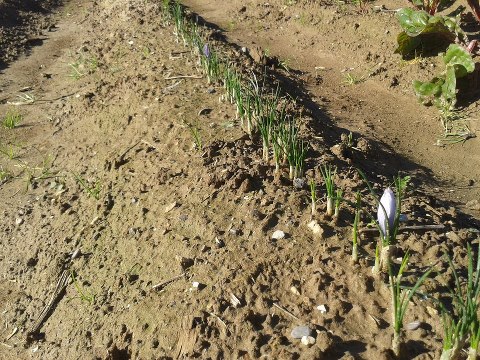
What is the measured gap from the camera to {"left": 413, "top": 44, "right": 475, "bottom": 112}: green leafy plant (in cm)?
445

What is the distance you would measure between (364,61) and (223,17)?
7.58 feet


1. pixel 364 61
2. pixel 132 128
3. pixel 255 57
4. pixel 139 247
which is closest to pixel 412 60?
pixel 364 61

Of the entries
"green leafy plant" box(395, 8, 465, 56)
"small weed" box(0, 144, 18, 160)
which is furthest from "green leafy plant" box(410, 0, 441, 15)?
"small weed" box(0, 144, 18, 160)

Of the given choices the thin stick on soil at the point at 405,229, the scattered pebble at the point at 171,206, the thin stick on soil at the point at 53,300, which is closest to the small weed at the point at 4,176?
the thin stick on soil at the point at 53,300

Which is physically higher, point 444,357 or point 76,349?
point 444,357

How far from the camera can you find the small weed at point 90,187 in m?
3.54

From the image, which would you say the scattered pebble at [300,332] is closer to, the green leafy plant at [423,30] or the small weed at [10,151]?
the small weed at [10,151]

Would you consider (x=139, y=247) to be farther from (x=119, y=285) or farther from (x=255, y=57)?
(x=255, y=57)

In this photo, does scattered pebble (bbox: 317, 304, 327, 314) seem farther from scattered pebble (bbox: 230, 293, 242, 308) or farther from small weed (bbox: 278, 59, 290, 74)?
small weed (bbox: 278, 59, 290, 74)

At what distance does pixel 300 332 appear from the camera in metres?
2.18

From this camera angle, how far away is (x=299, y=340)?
2.16 m

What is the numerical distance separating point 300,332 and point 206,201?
1.07 m

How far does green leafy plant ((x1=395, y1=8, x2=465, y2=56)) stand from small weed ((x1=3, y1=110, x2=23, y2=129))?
366 centimetres

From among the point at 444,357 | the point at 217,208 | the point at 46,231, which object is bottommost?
the point at 46,231
